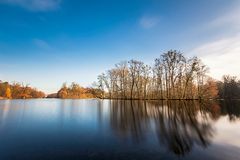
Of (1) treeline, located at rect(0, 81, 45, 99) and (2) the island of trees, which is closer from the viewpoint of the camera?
(2) the island of trees

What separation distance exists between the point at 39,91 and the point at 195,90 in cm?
14395

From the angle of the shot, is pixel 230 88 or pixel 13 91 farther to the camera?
pixel 13 91

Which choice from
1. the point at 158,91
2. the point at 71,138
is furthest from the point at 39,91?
the point at 71,138

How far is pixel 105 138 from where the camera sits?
10.9m

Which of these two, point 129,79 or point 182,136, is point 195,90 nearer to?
point 129,79

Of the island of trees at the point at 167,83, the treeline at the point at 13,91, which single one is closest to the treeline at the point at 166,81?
the island of trees at the point at 167,83

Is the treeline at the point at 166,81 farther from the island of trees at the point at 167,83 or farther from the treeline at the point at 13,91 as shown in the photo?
the treeline at the point at 13,91

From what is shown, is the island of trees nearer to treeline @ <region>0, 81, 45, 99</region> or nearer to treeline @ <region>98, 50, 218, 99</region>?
treeline @ <region>98, 50, 218, 99</region>

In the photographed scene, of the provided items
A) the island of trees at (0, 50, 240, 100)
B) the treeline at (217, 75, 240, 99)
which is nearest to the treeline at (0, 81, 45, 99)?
the island of trees at (0, 50, 240, 100)

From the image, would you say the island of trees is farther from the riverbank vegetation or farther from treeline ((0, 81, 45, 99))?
treeline ((0, 81, 45, 99))

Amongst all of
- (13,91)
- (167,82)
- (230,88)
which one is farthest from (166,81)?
(13,91)

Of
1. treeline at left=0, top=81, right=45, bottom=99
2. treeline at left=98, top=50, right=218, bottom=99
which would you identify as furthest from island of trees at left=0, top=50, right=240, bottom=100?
treeline at left=0, top=81, right=45, bottom=99

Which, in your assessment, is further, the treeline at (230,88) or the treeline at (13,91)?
the treeline at (13,91)

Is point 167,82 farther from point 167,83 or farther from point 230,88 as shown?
point 230,88
